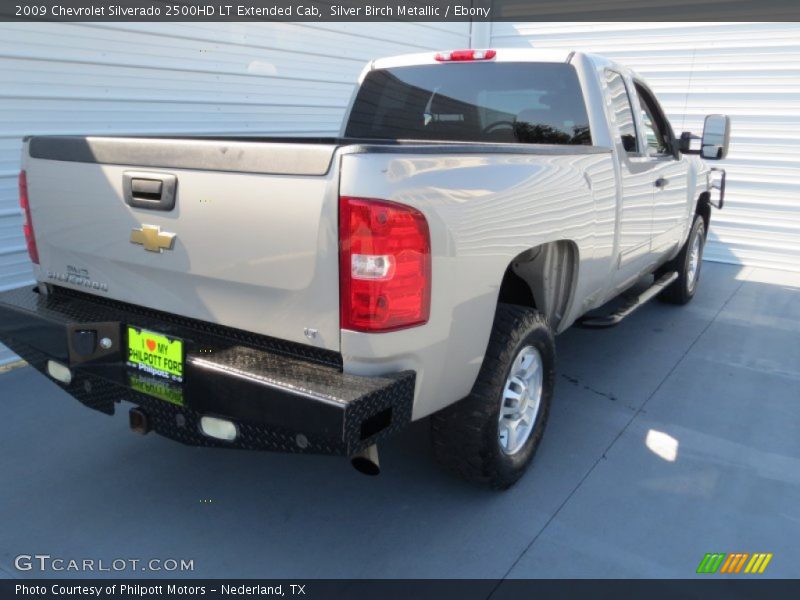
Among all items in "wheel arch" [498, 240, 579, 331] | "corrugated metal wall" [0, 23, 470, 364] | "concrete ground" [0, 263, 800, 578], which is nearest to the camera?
"concrete ground" [0, 263, 800, 578]

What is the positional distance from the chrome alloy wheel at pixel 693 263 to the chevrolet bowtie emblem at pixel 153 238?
487 centimetres

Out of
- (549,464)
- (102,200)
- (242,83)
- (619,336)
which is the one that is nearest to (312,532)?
(549,464)

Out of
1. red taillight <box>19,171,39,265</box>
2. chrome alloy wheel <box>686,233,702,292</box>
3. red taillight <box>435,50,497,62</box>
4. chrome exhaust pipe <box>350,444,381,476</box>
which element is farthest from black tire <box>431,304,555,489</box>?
chrome alloy wheel <box>686,233,702,292</box>

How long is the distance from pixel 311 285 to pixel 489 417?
3.15 ft

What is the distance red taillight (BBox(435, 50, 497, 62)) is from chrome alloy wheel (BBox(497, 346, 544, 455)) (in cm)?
181

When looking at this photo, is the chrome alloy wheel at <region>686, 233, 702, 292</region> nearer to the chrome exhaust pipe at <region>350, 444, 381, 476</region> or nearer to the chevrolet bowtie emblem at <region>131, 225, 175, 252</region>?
the chrome exhaust pipe at <region>350, 444, 381, 476</region>

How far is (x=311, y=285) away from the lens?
6.78 ft

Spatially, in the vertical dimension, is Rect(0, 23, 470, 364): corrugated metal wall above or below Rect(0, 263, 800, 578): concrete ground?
above

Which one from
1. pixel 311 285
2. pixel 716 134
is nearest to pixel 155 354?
pixel 311 285

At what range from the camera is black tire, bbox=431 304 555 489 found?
2.58 metres

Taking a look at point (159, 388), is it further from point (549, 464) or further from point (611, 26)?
point (611, 26)

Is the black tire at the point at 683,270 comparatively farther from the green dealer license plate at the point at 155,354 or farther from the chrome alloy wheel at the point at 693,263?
the green dealer license plate at the point at 155,354

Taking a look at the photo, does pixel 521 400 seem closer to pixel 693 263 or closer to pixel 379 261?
pixel 379 261
